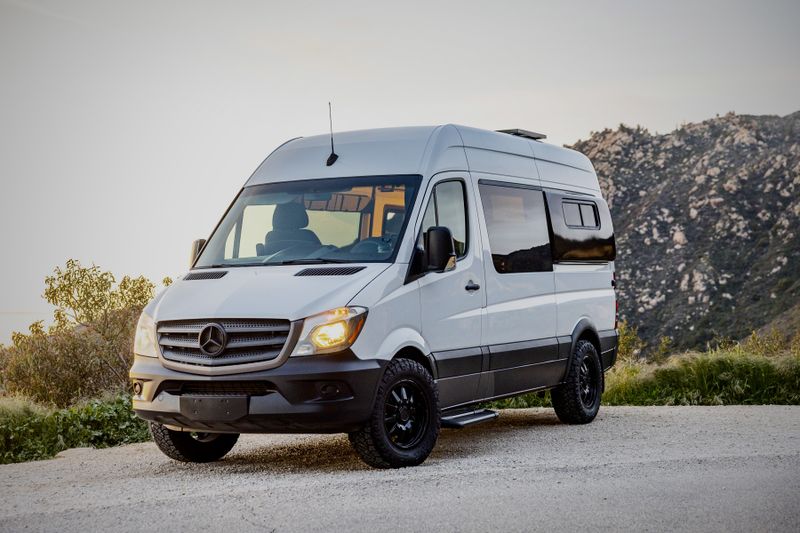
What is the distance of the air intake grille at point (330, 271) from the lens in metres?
8.67

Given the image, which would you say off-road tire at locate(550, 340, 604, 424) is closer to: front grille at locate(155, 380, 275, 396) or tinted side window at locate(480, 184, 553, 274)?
tinted side window at locate(480, 184, 553, 274)

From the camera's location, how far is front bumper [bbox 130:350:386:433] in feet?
27.1

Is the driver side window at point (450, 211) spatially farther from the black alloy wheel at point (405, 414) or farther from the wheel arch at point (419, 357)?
the black alloy wheel at point (405, 414)

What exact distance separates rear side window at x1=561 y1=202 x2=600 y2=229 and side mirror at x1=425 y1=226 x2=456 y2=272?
3.69 meters

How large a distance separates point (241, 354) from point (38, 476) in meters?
2.39

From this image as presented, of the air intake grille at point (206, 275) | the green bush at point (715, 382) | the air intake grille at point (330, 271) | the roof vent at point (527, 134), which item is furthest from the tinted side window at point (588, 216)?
the air intake grille at point (206, 275)

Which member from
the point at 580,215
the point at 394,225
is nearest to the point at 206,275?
the point at 394,225

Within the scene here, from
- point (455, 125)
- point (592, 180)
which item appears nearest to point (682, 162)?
point (592, 180)

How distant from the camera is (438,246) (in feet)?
29.4

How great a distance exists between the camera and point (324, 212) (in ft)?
31.2

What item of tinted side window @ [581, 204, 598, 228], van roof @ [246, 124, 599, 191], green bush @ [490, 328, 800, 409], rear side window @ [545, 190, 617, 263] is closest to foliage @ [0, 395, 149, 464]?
van roof @ [246, 124, 599, 191]

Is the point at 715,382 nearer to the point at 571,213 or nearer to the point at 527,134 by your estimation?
the point at 571,213

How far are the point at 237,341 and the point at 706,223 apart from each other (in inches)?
1624

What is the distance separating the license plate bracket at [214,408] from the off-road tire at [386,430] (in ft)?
3.00
